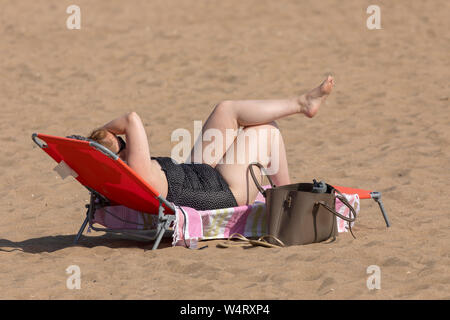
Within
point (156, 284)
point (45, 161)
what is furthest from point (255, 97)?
point (156, 284)

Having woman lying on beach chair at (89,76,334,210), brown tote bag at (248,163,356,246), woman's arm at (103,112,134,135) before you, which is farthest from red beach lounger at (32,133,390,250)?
brown tote bag at (248,163,356,246)

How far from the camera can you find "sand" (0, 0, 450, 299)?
345 cm

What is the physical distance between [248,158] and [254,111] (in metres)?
0.26

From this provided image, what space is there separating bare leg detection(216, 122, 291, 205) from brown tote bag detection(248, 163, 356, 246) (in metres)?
0.22

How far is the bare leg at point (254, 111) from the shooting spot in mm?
4188

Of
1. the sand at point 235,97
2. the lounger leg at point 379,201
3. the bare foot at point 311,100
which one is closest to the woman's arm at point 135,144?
the sand at point 235,97

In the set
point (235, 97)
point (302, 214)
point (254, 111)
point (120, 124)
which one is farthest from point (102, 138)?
point (235, 97)

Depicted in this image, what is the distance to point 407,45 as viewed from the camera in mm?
9117

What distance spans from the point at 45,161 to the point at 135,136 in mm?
2826

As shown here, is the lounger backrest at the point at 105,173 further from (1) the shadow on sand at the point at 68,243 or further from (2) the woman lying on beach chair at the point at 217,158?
(1) the shadow on sand at the point at 68,243

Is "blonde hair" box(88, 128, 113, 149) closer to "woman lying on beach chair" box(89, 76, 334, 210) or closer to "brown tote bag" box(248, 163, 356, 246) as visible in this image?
"woman lying on beach chair" box(89, 76, 334, 210)

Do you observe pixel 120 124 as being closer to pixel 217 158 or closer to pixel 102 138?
pixel 102 138

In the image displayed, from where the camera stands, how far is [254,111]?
13.7 ft
